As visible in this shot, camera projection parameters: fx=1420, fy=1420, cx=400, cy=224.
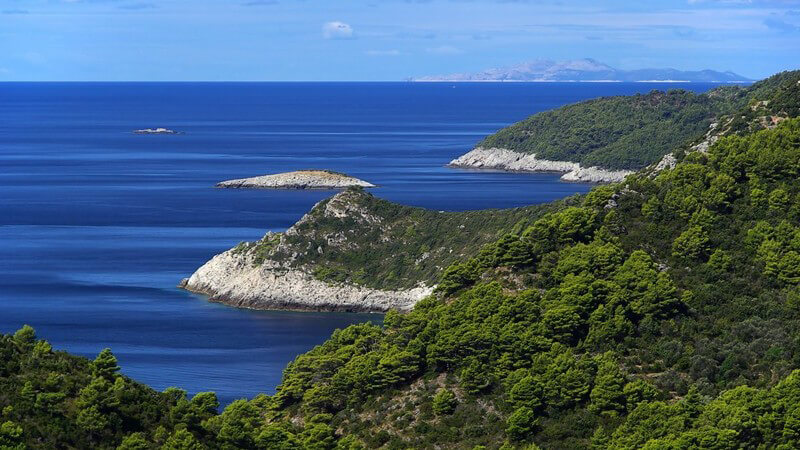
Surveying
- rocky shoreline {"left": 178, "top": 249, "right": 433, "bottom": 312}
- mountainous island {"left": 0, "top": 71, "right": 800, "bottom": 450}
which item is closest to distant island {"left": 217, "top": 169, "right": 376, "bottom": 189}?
rocky shoreline {"left": 178, "top": 249, "right": 433, "bottom": 312}

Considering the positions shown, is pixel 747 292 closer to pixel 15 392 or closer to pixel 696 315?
pixel 696 315

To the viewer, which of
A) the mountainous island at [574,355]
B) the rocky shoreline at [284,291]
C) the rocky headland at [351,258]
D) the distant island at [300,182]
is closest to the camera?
the mountainous island at [574,355]

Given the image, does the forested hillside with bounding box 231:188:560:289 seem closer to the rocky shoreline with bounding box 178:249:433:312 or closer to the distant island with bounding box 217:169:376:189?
the rocky shoreline with bounding box 178:249:433:312

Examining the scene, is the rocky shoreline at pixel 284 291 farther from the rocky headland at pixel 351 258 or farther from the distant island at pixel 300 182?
the distant island at pixel 300 182

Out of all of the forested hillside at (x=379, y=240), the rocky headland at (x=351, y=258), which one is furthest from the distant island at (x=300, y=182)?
the rocky headland at (x=351, y=258)

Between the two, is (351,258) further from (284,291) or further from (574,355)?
(574,355)

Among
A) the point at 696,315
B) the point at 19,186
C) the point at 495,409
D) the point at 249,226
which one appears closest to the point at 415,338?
the point at 495,409

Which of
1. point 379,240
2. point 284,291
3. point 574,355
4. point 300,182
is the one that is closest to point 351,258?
point 379,240
